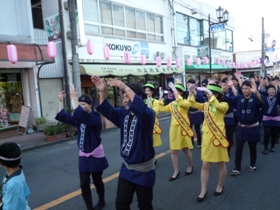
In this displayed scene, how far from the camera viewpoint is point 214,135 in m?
3.64

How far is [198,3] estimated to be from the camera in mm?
21047

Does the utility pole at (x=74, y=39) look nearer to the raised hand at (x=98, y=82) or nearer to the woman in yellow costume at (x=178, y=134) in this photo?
the woman in yellow costume at (x=178, y=134)

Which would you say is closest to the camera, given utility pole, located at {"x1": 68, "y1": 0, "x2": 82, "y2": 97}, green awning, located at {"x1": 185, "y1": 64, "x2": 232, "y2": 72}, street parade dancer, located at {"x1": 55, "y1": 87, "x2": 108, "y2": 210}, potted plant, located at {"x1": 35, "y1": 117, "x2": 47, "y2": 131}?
street parade dancer, located at {"x1": 55, "y1": 87, "x2": 108, "y2": 210}

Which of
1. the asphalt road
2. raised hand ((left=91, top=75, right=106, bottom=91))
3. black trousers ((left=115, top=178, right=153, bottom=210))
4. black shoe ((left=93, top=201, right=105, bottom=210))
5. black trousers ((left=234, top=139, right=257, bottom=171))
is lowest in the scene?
the asphalt road

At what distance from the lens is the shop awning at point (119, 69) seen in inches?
440

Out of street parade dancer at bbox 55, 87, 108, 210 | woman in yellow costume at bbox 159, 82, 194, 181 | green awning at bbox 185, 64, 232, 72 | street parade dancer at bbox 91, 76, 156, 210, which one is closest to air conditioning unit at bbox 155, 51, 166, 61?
green awning at bbox 185, 64, 232, 72

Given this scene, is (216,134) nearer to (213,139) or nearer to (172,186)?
(213,139)

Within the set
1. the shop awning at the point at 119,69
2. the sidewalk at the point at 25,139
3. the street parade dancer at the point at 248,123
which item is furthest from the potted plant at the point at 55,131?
the street parade dancer at the point at 248,123

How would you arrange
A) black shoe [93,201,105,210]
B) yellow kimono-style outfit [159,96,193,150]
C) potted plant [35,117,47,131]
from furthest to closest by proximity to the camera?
potted plant [35,117,47,131], yellow kimono-style outfit [159,96,193,150], black shoe [93,201,105,210]

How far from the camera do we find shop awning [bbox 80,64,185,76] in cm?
1118

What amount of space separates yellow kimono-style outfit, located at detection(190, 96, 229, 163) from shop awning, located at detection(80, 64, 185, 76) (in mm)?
8099

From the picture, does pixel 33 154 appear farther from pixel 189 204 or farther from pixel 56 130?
pixel 189 204

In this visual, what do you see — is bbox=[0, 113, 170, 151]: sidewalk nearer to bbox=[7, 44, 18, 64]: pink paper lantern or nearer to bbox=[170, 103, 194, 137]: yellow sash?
bbox=[7, 44, 18, 64]: pink paper lantern

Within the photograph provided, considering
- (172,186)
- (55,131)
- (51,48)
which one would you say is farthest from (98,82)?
(51,48)
